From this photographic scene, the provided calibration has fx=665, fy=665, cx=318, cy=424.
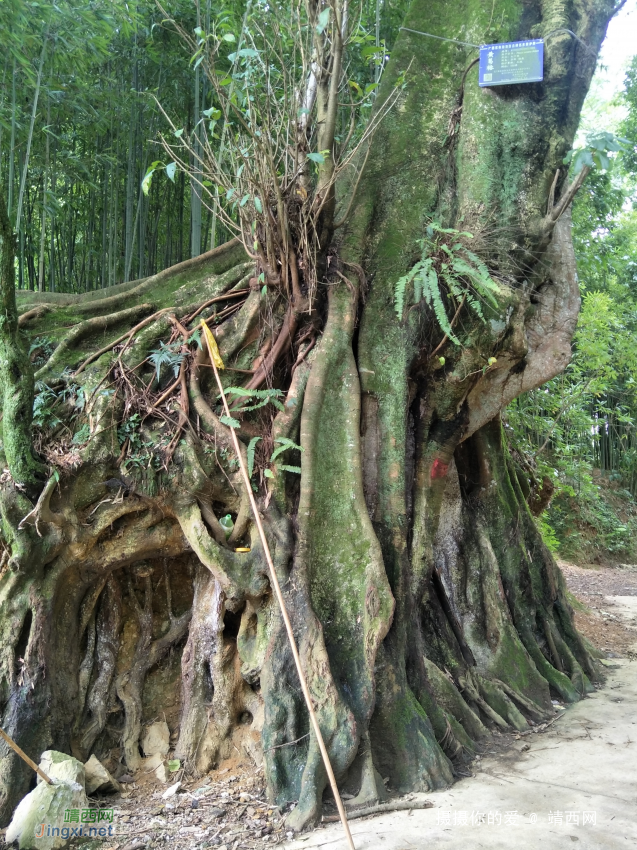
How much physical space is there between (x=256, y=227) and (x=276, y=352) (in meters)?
0.86

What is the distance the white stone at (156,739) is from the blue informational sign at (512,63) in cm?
547

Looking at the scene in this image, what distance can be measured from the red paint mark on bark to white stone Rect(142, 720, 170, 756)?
8.79 feet

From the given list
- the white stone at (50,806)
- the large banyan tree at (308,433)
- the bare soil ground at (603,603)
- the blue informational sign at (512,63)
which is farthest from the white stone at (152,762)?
the blue informational sign at (512,63)

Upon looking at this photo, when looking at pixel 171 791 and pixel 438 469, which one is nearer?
pixel 171 791

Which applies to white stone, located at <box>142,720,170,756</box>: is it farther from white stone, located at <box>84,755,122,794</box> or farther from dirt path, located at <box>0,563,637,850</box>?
white stone, located at <box>84,755,122,794</box>

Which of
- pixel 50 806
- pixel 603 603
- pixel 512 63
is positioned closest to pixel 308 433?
pixel 50 806

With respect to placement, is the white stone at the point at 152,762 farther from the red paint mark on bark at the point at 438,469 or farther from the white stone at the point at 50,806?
the red paint mark on bark at the point at 438,469

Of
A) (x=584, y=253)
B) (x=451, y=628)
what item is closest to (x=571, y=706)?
(x=451, y=628)

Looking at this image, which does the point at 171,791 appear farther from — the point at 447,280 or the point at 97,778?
the point at 447,280

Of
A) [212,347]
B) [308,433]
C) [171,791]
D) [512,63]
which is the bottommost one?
[171,791]

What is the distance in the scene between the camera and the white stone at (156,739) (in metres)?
4.61

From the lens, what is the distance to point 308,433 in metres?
4.39

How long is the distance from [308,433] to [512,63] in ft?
11.2

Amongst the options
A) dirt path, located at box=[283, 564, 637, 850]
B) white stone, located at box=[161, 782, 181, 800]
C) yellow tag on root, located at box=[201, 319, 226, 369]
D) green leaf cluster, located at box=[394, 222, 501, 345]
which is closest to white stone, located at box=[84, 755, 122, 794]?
white stone, located at box=[161, 782, 181, 800]
